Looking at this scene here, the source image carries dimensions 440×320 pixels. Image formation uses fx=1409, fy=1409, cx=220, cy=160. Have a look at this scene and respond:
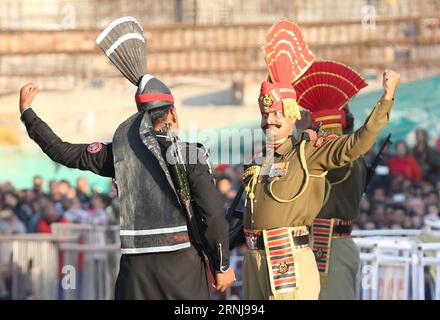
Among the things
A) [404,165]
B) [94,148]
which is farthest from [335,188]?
[404,165]

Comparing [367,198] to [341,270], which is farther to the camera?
[367,198]

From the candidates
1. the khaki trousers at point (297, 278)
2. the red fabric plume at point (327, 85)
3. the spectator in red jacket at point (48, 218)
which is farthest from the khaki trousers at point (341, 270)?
the spectator in red jacket at point (48, 218)

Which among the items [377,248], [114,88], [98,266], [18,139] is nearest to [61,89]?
[114,88]

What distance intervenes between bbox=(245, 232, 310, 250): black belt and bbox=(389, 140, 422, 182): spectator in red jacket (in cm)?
927

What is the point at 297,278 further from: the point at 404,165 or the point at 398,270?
the point at 404,165

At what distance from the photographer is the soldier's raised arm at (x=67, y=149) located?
884 cm

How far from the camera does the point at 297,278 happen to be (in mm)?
9047

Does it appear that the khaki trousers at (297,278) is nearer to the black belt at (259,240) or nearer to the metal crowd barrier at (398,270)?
the black belt at (259,240)

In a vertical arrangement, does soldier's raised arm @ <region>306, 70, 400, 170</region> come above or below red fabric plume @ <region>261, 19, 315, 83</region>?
below

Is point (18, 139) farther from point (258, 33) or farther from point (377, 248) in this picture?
point (377, 248)

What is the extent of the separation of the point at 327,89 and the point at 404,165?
26.0ft

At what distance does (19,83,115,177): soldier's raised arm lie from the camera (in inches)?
348

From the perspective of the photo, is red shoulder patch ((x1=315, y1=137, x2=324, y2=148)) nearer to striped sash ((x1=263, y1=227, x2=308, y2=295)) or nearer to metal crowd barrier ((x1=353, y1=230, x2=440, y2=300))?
striped sash ((x1=263, y1=227, x2=308, y2=295))

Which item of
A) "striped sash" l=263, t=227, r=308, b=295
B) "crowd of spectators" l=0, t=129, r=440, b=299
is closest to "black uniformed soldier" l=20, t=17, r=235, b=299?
"striped sash" l=263, t=227, r=308, b=295
